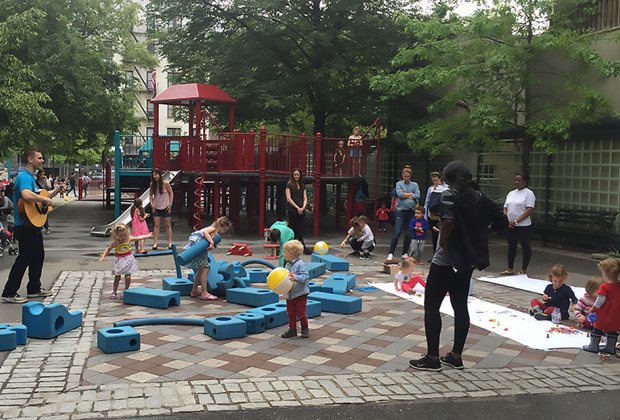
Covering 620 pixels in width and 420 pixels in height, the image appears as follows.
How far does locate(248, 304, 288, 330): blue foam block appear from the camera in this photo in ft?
22.7

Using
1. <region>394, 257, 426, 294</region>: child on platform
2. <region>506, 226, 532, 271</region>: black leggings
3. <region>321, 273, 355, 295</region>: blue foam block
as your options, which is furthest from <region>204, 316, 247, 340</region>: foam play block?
<region>506, 226, 532, 271</region>: black leggings

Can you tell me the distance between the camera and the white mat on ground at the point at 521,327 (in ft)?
21.9

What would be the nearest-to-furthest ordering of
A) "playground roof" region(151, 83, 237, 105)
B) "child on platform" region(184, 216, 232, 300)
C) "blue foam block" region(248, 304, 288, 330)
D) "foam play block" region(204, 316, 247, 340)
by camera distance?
"foam play block" region(204, 316, 247, 340), "blue foam block" region(248, 304, 288, 330), "child on platform" region(184, 216, 232, 300), "playground roof" region(151, 83, 237, 105)

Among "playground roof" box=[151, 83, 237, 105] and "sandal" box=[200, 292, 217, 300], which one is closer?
"sandal" box=[200, 292, 217, 300]

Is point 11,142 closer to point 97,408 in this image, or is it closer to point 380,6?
point 380,6

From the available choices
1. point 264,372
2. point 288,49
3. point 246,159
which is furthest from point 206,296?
point 288,49

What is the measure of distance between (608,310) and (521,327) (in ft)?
4.04

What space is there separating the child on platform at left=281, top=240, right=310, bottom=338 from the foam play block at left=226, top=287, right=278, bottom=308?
1.36 metres

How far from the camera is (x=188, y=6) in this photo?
2223 centimetres

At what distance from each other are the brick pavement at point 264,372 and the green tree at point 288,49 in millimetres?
15372

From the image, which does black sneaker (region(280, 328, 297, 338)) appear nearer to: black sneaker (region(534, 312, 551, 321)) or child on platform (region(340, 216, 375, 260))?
black sneaker (region(534, 312, 551, 321))

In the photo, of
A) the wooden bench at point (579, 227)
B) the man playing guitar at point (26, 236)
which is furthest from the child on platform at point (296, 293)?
the wooden bench at point (579, 227)

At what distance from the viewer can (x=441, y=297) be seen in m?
5.61

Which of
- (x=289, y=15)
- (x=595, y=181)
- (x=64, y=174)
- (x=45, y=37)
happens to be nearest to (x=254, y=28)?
(x=289, y=15)
